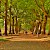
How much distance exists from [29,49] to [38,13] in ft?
60.4

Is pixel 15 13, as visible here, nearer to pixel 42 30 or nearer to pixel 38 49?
pixel 42 30

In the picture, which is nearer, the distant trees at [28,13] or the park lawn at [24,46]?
the park lawn at [24,46]

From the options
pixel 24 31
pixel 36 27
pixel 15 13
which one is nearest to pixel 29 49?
pixel 36 27

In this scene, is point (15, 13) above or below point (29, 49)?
above

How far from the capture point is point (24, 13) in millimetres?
34344

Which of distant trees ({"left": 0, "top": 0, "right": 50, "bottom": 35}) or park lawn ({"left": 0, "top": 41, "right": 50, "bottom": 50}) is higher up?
distant trees ({"left": 0, "top": 0, "right": 50, "bottom": 35})

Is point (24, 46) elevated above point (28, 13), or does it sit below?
below

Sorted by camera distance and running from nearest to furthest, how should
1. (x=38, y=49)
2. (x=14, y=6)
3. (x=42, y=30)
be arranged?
(x=38, y=49), (x=42, y=30), (x=14, y=6)

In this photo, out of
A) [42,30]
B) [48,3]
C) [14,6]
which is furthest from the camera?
[14,6]

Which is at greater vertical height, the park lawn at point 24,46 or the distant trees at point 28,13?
the distant trees at point 28,13

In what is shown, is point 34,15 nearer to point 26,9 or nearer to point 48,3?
point 26,9

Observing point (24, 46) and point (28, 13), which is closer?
point (24, 46)

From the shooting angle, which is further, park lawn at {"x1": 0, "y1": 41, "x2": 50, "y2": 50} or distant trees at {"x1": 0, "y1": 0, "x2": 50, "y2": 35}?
distant trees at {"x1": 0, "y1": 0, "x2": 50, "y2": 35}

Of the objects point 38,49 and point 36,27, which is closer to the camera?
point 38,49
